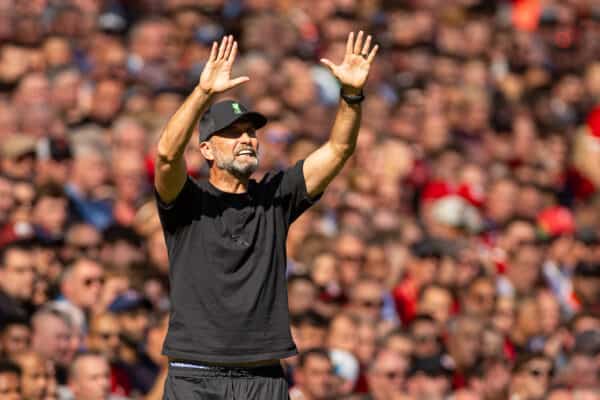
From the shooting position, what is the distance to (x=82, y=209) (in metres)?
12.8

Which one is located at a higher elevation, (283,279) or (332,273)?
(283,279)

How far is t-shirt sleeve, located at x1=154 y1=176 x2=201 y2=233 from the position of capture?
25.8 feet

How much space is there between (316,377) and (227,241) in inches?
136

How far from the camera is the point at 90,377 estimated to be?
10.2 meters

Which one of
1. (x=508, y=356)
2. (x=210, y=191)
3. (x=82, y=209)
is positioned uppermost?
(x=210, y=191)

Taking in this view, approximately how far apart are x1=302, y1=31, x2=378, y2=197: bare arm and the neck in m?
0.31

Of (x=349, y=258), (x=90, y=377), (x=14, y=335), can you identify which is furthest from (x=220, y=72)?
(x=349, y=258)

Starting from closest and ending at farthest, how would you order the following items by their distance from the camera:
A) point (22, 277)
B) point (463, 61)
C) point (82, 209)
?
point (22, 277)
point (82, 209)
point (463, 61)

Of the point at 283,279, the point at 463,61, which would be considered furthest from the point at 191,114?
the point at 463,61

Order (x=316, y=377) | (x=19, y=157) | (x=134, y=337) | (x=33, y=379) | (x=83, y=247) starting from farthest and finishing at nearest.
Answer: (x=19, y=157), (x=83, y=247), (x=134, y=337), (x=316, y=377), (x=33, y=379)

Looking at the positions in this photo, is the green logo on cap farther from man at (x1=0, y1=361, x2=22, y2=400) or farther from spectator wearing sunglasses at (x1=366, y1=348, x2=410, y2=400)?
spectator wearing sunglasses at (x1=366, y1=348, x2=410, y2=400)

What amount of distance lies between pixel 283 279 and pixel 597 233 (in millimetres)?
7884

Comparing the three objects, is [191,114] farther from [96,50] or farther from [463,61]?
[463,61]

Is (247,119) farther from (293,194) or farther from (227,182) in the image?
(293,194)
